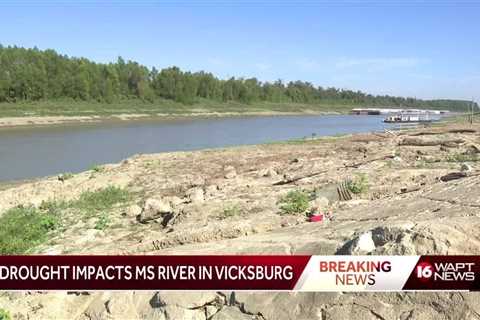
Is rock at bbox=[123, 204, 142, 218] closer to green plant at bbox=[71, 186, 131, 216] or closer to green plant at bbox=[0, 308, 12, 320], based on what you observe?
green plant at bbox=[71, 186, 131, 216]

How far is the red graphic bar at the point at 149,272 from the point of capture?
3482 millimetres

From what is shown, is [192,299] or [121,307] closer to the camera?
[192,299]

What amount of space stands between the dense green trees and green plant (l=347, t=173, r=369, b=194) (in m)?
63.6

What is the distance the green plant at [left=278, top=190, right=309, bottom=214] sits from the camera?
7.54 metres

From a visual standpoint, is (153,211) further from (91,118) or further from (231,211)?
(91,118)

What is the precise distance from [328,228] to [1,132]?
43.6 meters

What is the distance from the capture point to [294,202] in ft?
26.1

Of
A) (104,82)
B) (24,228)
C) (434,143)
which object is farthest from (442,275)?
(104,82)

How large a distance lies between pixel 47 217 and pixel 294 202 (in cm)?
538

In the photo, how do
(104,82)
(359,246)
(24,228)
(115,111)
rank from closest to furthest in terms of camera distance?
(359,246) → (24,228) → (115,111) → (104,82)

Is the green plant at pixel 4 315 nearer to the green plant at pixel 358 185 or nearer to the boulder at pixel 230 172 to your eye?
the green plant at pixel 358 185

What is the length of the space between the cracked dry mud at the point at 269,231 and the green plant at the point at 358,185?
15cm

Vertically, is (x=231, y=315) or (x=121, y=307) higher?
(x=231, y=315)

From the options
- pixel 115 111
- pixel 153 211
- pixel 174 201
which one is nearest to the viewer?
pixel 153 211
